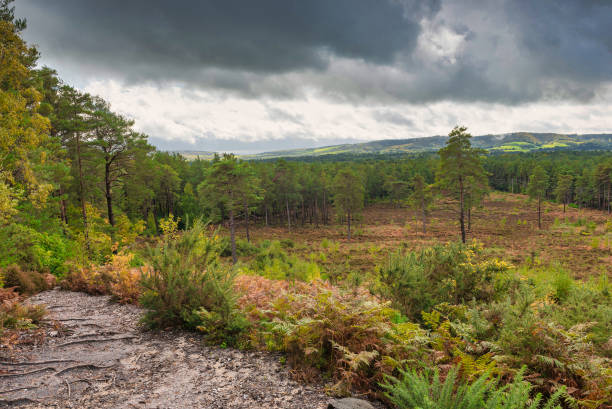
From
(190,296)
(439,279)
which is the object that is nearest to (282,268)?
(439,279)

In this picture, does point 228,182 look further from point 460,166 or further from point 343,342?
point 343,342

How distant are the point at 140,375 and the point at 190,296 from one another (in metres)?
1.88

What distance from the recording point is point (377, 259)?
29.1 m

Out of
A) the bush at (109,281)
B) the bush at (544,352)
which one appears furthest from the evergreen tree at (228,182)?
the bush at (544,352)

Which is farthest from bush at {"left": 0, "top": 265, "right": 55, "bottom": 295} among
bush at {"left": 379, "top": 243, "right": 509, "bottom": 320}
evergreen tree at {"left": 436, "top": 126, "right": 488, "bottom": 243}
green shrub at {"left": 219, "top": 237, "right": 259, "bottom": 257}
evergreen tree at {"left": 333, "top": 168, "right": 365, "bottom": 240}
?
evergreen tree at {"left": 333, "top": 168, "right": 365, "bottom": 240}

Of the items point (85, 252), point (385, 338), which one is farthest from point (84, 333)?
point (85, 252)

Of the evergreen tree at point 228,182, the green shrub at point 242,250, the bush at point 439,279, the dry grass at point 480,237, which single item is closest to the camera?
the bush at point 439,279

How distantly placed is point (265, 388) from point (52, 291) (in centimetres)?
978

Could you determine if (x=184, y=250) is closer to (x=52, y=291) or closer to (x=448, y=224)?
(x=52, y=291)

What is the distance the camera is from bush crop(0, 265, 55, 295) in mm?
9469

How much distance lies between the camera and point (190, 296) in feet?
20.8

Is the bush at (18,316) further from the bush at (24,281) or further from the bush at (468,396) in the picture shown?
the bush at (468,396)

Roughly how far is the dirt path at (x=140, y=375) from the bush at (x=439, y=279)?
4.60 m

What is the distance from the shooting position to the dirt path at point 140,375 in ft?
12.8
